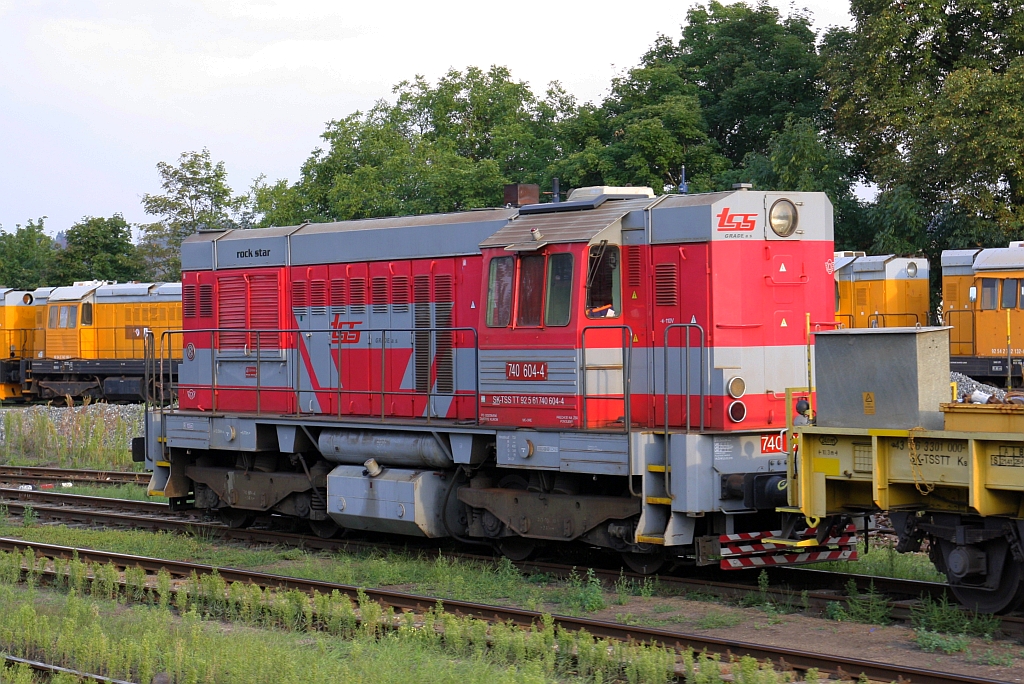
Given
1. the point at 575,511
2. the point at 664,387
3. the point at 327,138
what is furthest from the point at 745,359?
the point at 327,138

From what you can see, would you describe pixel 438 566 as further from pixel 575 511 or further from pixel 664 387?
pixel 664 387

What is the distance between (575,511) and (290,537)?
171 inches

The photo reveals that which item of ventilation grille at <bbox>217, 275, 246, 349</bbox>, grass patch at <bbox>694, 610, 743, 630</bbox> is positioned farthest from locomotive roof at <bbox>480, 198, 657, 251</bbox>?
ventilation grille at <bbox>217, 275, 246, 349</bbox>

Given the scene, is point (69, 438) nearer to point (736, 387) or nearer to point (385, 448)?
point (385, 448)

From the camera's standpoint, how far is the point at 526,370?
11.0 m

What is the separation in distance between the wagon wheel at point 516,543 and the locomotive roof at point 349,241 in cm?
248

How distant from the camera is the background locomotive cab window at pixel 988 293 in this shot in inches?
1005

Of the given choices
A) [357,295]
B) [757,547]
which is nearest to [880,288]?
[357,295]

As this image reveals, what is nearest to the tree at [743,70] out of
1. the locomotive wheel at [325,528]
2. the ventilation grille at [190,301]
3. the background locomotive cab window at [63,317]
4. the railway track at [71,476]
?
the background locomotive cab window at [63,317]

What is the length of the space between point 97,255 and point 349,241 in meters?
47.0

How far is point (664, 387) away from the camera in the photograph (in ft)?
34.0

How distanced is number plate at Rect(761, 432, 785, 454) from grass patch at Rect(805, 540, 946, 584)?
1530mm

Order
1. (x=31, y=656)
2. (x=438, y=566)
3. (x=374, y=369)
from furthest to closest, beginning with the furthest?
(x=374, y=369)
(x=438, y=566)
(x=31, y=656)

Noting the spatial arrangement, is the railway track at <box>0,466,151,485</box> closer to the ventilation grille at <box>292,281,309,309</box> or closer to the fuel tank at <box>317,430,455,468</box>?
the ventilation grille at <box>292,281,309,309</box>
